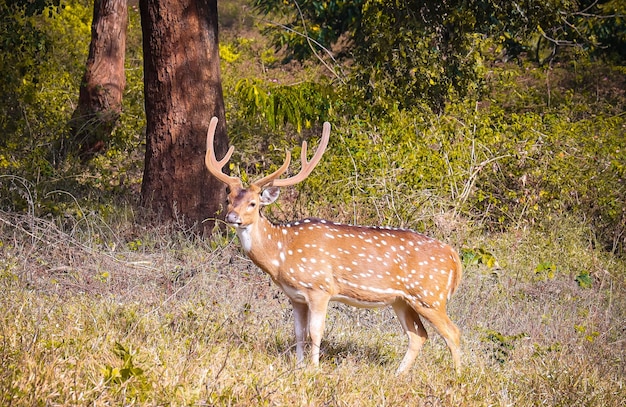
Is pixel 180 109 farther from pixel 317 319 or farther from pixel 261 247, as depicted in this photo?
pixel 317 319

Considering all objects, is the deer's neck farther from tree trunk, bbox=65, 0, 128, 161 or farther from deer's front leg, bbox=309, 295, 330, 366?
tree trunk, bbox=65, 0, 128, 161

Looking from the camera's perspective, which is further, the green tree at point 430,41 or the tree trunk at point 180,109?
the green tree at point 430,41

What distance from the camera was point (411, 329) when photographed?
7.59m

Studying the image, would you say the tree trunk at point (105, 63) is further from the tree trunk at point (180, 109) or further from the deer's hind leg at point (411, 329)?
the deer's hind leg at point (411, 329)

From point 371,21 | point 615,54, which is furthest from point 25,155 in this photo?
point 615,54

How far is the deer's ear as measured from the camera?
7332 millimetres

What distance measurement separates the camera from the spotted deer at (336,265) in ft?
23.3

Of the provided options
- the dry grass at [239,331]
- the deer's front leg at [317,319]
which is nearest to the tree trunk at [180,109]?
the dry grass at [239,331]

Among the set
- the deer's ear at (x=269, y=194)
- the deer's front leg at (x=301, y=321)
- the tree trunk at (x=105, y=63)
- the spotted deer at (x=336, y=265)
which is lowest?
the tree trunk at (x=105, y=63)

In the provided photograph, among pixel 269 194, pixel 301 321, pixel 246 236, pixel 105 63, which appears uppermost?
pixel 269 194

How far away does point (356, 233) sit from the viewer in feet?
24.4

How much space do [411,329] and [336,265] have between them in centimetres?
89

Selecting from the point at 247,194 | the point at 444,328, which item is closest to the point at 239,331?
the point at 247,194

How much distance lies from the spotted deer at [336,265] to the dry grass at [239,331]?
1.10 feet
